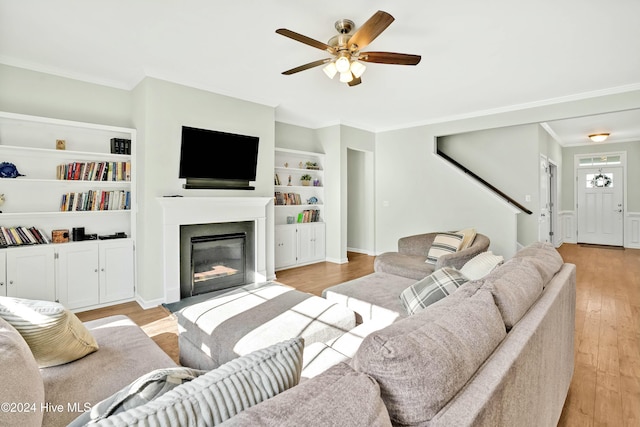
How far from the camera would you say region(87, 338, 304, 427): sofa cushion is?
1.93 feet

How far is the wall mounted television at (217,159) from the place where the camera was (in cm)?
382

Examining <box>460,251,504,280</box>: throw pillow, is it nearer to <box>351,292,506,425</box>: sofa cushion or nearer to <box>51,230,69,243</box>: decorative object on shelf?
<box>351,292,506,425</box>: sofa cushion

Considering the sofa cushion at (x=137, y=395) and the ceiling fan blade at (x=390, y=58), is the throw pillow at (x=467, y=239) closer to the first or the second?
the ceiling fan blade at (x=390, y=58)

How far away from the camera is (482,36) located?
9.12 feet

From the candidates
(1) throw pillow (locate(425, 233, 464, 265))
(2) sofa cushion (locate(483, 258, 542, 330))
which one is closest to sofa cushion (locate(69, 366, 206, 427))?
(2) sofa cushion (locate(483, 258, 542, 330))

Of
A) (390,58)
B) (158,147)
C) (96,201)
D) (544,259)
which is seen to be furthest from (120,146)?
(544,259)

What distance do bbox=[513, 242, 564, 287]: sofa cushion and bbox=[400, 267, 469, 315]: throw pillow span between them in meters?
0.40

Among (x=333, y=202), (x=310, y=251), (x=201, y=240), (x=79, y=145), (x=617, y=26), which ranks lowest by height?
(x=310, y=251)

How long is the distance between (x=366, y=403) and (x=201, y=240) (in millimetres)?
3686

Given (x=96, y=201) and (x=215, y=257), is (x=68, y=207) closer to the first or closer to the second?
(x=96, y=201)

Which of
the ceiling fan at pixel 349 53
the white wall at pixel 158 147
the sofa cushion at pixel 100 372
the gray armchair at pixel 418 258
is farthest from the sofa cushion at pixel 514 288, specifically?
the white wall at pixel 158 147

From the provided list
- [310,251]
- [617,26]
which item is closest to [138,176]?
[310,251]

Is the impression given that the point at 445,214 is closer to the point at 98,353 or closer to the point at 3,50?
the point at 98,353

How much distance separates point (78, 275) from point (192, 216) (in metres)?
1.29
